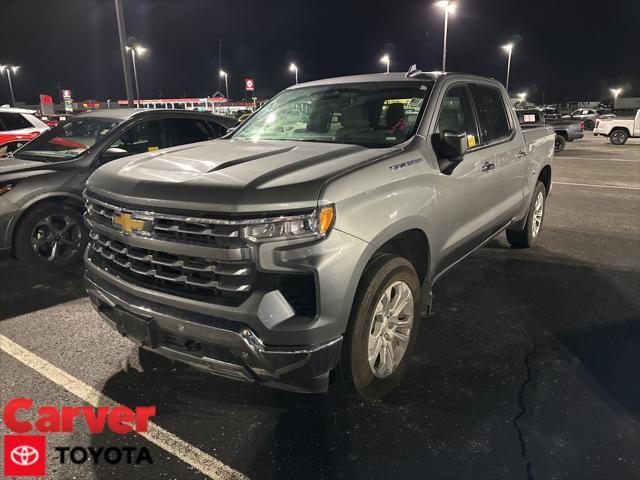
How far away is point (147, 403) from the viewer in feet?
9.82

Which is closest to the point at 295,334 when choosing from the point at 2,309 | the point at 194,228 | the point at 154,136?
the point at 194,228

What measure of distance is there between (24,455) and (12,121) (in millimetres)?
10172

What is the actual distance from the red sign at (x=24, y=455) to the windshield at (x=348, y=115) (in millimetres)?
2540

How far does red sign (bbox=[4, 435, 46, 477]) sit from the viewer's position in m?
2.45

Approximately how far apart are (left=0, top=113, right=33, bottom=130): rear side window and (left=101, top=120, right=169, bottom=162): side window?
6497mm

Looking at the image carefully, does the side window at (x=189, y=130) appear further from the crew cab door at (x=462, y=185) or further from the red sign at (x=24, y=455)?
the red sign at (x=24, y=455)

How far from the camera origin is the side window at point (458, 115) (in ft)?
12.0

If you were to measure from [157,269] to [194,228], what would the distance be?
15.2 inches

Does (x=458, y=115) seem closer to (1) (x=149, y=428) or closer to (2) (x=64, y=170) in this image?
(1) (x=149, y=428)

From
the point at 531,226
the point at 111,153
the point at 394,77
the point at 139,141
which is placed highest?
the point at 394,77

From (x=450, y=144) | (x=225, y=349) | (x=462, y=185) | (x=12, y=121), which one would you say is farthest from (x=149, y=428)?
(x=12, y=121)

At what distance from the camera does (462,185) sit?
143 inches

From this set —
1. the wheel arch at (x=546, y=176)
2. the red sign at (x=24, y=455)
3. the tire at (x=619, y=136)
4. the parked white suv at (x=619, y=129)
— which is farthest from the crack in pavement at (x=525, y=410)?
the tire at (x=619, y=136)

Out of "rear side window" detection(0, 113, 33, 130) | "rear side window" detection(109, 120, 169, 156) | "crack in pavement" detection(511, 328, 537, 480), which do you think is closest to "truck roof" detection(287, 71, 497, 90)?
"crack in pavement" detection(511, 328, 537, 480)
